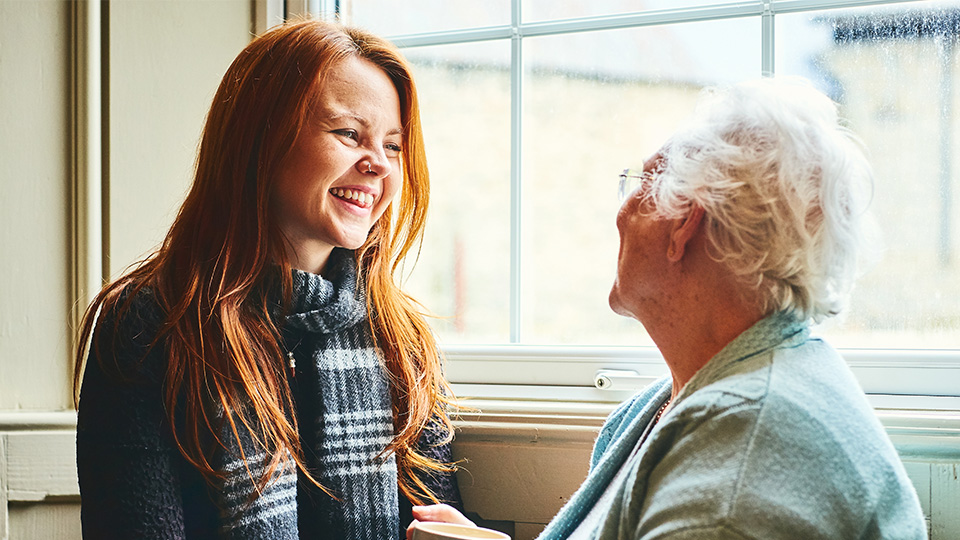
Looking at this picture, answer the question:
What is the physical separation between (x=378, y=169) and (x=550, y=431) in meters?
0.59

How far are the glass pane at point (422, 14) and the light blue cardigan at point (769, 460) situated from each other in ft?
3.64

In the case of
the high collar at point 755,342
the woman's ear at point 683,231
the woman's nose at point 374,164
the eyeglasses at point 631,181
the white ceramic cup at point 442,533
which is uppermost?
the woman's nose at point 374,164

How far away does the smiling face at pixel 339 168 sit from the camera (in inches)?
51.6

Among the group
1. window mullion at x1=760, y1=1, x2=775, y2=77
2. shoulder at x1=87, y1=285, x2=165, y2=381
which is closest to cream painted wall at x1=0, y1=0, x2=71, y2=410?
shoulder at x1=87, y1=285, x2=165, y2=381

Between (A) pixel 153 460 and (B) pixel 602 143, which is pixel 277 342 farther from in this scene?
(B) pixel 602 143

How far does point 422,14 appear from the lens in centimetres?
182

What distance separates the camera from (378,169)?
1.35 m

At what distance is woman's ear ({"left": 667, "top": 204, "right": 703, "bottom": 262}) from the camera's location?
927 millimetres

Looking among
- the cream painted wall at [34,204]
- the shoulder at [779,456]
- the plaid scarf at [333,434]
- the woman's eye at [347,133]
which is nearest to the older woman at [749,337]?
the shoulder at [779,456]

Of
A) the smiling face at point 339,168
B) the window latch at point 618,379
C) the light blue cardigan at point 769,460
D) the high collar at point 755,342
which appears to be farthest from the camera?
the window latch at point 618,379

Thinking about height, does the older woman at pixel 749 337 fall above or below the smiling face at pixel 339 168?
below

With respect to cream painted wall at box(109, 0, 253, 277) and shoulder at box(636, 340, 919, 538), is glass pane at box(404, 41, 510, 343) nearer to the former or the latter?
cream painted wall at box(109, 0, 253, 277)

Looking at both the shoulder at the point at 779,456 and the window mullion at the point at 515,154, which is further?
the window mullion at the point at 515,154

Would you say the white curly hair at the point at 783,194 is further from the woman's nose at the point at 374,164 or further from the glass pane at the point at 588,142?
the glass pane at the point at 588,142
